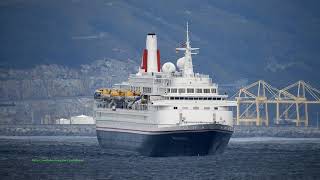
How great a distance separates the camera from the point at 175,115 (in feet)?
525

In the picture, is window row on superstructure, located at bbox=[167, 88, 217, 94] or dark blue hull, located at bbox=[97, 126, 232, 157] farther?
window row on superstructure, located at bbox=[167, 88, 217, 94]

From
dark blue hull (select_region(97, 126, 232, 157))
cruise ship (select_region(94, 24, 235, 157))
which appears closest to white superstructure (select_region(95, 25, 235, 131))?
cruise ship (select_region(94, 24, 235, 157))

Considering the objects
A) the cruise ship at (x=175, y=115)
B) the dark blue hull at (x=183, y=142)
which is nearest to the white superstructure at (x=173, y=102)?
the cruise ship at (x=175, y=115)

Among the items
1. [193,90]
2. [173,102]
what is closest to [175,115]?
[173,102]

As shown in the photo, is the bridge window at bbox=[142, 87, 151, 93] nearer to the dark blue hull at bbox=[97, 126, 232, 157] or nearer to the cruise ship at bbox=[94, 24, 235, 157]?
the cruise ship at bbox=[94, 24, 235, 157]

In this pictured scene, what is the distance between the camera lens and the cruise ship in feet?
522

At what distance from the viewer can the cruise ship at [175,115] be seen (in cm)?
15912

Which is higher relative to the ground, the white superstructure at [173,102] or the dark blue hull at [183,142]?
the white superstructure at [173,102]

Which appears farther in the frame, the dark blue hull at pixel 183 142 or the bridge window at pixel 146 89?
the bridge window at pixel 146 89

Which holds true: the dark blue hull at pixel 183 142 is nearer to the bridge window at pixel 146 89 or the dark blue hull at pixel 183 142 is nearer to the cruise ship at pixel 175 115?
the cruise ship at pixel 175 115

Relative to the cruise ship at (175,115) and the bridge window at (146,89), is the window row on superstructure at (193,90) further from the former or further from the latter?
the bridge window at (146,89)

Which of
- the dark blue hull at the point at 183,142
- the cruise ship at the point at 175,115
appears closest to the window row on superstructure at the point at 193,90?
the cruise ship at the point at 175,115

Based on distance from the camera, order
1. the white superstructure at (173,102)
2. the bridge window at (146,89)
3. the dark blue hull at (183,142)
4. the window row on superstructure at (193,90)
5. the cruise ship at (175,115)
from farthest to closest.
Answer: the bridge window at (146,89) → the window row on superstructure at (193,90) → the white superstructure at (173,102) → the cruise ship at (175,115) → the dark blue hull at (183,142)

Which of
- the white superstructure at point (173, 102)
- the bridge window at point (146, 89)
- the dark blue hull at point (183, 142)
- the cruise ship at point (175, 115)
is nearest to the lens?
the dark blue hull at point (183, 142)
